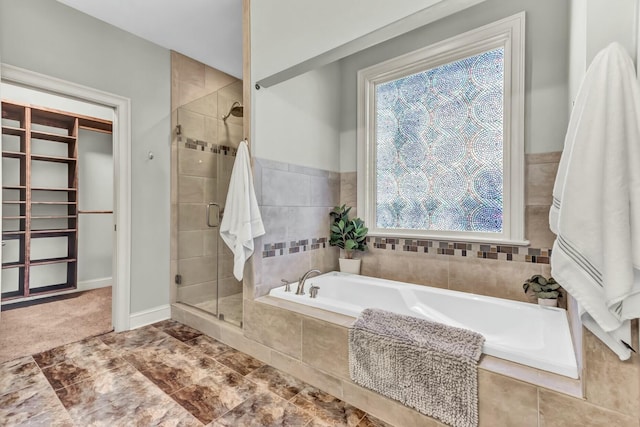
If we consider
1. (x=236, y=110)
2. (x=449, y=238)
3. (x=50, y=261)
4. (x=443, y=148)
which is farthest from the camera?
(x=50, y=261)

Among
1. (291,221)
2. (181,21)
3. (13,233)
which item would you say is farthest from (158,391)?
(13,233)

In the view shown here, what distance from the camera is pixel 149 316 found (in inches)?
108

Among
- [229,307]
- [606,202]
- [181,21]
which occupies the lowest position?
[229,307]

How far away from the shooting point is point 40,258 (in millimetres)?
3652

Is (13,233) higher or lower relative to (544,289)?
higher

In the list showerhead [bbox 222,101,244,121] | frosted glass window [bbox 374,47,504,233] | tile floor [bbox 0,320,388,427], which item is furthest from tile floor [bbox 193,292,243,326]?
showerhead [bbox 222,101,244,121]

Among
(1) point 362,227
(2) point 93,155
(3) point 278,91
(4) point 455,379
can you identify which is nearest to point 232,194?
(3) point 278,91

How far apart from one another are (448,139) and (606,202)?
1491 millimetres

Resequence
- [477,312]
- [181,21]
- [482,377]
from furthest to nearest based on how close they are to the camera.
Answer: [181,21] < [477,312] < [482,377]

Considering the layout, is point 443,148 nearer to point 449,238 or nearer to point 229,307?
point 449,238

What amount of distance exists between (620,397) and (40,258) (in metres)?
5.11

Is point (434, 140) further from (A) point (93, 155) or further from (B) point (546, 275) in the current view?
(A) point (93, 155)

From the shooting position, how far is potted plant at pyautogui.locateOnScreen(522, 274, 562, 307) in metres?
1.74

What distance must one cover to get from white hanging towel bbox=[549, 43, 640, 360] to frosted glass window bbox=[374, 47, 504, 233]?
1.17 metres
